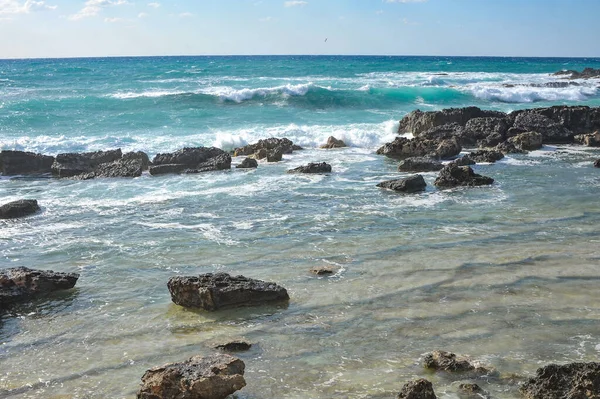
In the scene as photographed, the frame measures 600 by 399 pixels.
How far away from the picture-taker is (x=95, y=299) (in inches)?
368

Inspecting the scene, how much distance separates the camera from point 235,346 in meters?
7.46

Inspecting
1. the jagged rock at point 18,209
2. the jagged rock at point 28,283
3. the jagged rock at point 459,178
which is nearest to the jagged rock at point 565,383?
the jagged rock at point 28,283

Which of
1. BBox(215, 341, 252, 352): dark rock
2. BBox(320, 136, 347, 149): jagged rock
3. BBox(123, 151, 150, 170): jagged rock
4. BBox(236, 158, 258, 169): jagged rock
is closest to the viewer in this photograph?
BBox(215, 341, 252, 352): dark rock

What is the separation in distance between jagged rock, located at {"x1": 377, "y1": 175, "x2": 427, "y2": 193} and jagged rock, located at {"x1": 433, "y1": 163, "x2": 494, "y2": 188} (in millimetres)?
595

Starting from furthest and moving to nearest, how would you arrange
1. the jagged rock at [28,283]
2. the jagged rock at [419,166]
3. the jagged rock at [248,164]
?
the jagged rock at [248,164]
the jagged rock at [419,166]
the jagged rock at [28,283]

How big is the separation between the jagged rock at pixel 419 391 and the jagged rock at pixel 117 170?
15815 mm

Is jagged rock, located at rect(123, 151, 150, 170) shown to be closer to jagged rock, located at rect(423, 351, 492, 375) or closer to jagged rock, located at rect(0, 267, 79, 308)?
jagged rock, located at rect(0, 267, 79, 308)

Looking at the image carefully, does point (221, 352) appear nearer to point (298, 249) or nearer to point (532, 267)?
point (298, 249)

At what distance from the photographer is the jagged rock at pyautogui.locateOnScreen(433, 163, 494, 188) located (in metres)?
17.1

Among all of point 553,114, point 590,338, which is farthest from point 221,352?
point 553,114

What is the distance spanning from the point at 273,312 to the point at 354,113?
2961 centimetres

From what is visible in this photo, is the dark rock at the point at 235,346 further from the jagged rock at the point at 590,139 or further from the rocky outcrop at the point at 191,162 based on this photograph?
the jagged rock at the point at 590,139

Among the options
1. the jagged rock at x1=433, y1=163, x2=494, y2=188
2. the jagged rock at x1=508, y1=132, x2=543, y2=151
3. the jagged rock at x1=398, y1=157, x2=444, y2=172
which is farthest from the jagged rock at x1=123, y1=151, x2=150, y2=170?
the jagged rock at x1=508, y1=132, x2=543, y2=151

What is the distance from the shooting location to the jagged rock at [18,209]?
14648 millimetres
